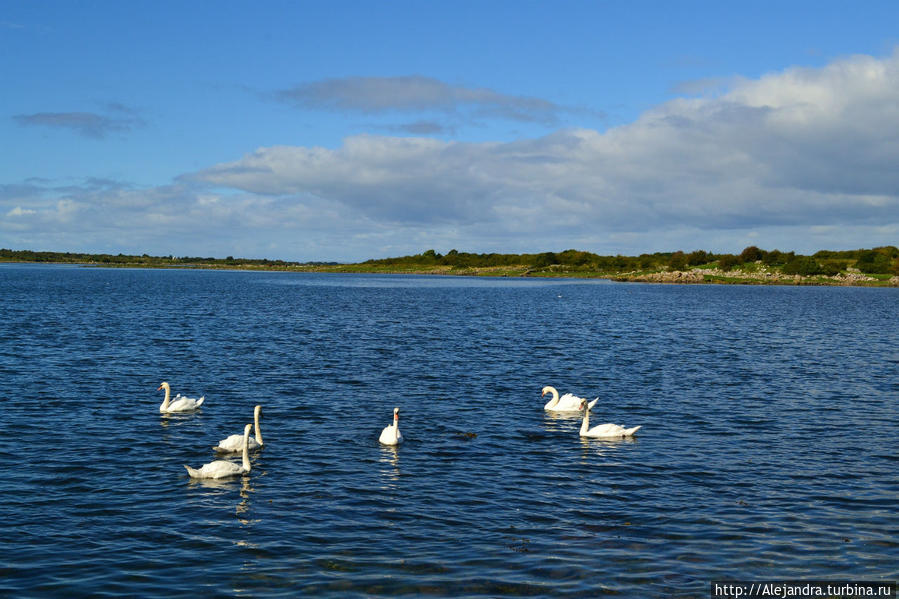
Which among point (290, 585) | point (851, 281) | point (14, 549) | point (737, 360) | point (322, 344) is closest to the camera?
point (290, 585)

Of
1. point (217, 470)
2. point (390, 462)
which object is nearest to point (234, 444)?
point (217, 470)

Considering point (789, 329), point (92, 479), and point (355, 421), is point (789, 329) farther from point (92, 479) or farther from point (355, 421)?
point (92, 479)

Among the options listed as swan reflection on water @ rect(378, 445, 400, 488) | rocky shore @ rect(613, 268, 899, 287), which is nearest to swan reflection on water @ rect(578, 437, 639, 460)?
swan reflection on water @ rect(378, 445, 400, 488)

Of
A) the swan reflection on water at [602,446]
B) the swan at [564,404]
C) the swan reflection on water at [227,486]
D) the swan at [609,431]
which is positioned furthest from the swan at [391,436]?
the swan at [564,404]

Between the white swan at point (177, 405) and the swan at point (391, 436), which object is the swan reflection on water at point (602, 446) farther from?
the white swan at point (177, 405)

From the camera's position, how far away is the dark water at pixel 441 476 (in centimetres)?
1327

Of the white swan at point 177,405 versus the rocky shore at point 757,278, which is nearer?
the white swan at point 177,405

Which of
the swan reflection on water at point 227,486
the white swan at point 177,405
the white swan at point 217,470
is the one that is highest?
the white swan at point 177,405

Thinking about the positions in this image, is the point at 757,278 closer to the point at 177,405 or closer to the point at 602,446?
the point at 602,446

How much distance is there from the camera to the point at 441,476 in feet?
62.3

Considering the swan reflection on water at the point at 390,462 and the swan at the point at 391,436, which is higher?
the swan at the point at 391,436

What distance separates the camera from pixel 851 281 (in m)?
172

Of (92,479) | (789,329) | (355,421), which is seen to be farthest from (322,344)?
(789,329)

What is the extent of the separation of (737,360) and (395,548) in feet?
110
